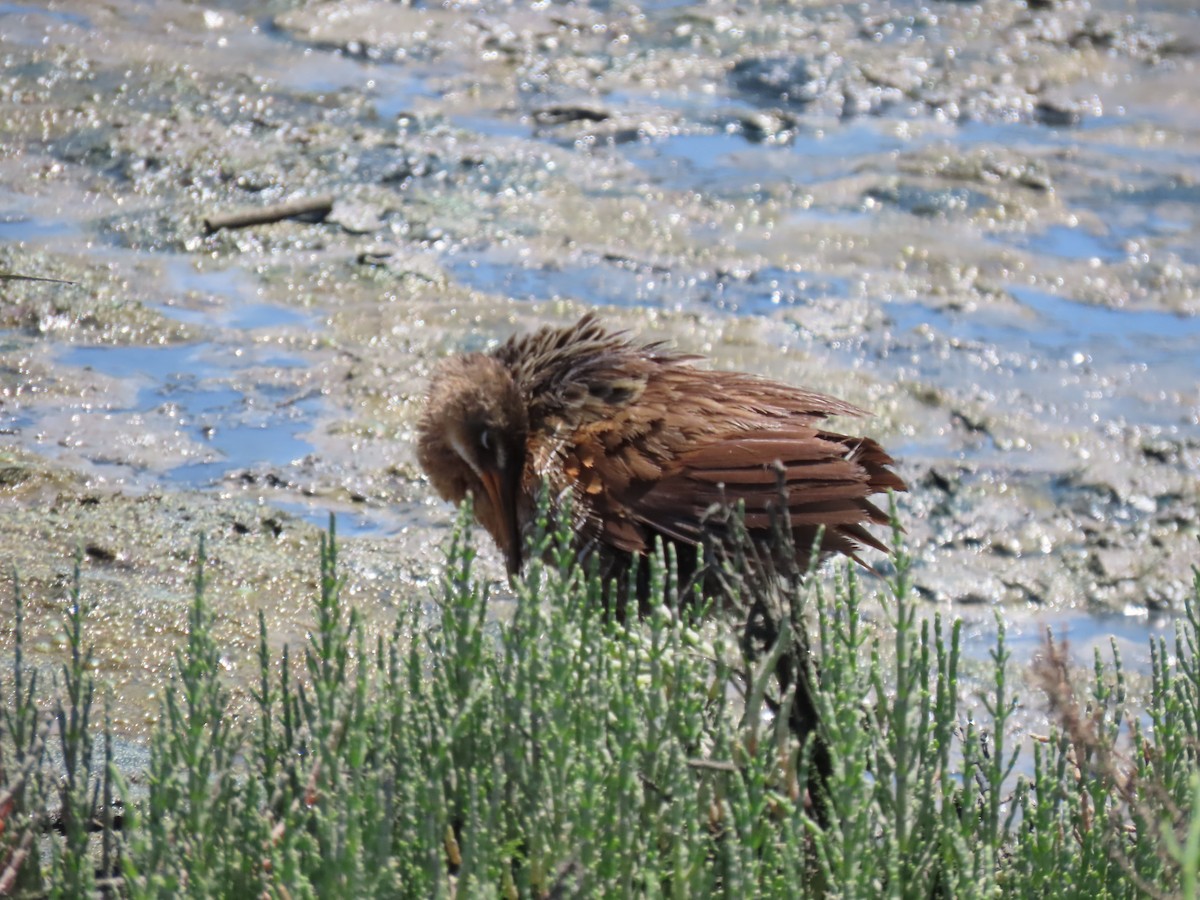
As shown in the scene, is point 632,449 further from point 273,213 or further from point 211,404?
point 273,213

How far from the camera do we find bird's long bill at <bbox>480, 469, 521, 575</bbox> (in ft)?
14.8

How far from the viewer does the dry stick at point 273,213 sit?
25.5ft

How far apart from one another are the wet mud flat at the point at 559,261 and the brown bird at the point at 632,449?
457 millimetres

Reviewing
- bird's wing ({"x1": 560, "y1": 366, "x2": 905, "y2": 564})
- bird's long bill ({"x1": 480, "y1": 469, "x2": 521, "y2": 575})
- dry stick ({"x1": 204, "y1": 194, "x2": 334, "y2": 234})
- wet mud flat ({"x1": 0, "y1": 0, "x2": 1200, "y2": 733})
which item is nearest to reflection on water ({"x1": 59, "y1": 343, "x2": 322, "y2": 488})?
wet mud flat ({"x1": 0, "y1": 0, "x2": 1200, "y2": 733})

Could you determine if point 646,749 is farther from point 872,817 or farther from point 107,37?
point 107,37

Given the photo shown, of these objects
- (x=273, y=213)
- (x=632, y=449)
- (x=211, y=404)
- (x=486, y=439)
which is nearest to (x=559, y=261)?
(x=273, y=213)

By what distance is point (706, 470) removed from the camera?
14.1 ft

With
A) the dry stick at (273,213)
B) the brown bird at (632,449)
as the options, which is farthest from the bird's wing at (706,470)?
the dry stick at (273,213)

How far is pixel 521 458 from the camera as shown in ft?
14.8

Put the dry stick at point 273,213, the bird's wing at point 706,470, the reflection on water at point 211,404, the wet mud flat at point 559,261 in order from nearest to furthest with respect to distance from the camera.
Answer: the bird's wing at point 706,470, the wet mud flat at point 559,261, the reflection on water at point 211,404, the dry stick at point 273,213

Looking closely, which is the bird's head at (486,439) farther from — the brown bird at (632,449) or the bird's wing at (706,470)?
the bird's wing at (706,470)

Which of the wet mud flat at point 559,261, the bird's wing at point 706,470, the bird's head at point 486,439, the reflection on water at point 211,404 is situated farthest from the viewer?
the reflection on water at point 211,404

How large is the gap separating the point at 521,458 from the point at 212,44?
21.1ft

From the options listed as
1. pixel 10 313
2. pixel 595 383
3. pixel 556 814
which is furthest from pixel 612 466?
pixel 10 313
